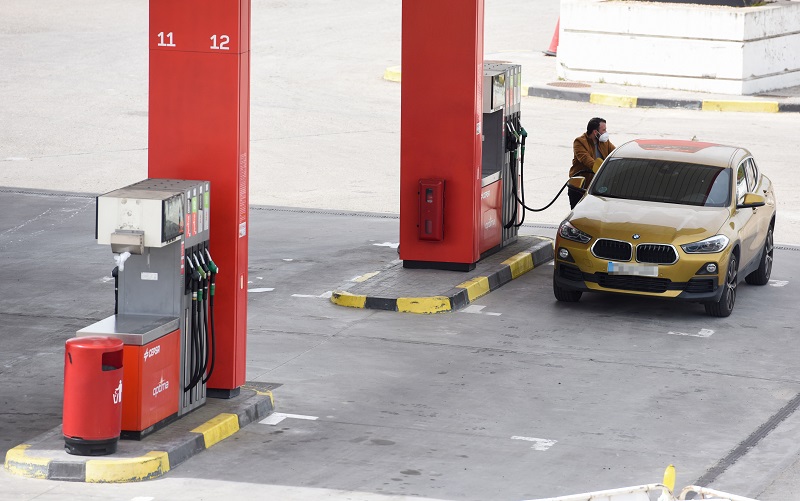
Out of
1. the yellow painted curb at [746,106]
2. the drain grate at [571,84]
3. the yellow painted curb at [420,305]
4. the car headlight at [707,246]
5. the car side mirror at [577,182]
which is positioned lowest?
the yellow painted curb at [420,305]

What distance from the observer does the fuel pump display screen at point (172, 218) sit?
386 inches

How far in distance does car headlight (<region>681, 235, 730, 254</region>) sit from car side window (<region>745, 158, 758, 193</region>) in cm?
150

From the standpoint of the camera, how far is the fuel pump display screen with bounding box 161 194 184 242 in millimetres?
9797

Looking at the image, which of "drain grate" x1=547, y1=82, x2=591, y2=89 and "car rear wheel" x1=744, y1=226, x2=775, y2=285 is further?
"drain grate" x1=547, y1=82, x2=591, y2=89

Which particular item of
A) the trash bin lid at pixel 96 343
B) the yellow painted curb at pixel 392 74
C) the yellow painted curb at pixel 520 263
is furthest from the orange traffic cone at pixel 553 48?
the trash bin lid at pixel 96 343

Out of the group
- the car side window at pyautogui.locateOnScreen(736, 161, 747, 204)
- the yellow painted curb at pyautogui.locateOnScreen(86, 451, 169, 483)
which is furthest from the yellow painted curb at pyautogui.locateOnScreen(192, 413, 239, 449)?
the car side window at pyautogui.locateOnScreen(736, 161, 747, 204)

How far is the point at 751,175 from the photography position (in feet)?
51.5

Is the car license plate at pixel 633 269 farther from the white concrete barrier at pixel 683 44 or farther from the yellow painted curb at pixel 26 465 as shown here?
the white concrete barrier at pixel 683 44

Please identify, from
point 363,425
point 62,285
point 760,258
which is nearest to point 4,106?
point 62,285

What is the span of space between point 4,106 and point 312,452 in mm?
17807

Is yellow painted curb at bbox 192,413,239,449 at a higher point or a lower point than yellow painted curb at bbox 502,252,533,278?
lower

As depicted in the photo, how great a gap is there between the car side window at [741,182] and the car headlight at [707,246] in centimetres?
86

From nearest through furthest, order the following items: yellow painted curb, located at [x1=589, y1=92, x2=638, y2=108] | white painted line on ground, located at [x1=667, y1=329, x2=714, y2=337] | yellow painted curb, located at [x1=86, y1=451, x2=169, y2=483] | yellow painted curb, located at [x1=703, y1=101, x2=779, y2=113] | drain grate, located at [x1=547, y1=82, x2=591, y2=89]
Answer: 1. yellow painted curb, located at [x1=86, y1=451, x2=169, y2=483]
2. white painted line on ground, located at [x1=667, y1=329, x2=714, y2=337]
3. yellow painted curb, located at [x1=703, y1=101, x2=779, y2=113]
4. yellow painted curb, located at [x1=589, y1=92, x2=638, y2=108]
5. drain grate, located at [x1=547, y1=82, x2=591, y2=89]

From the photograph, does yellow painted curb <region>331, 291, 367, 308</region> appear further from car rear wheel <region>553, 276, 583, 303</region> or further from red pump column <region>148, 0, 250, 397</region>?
red pump column <region>148, 0, 250, 397</region>
